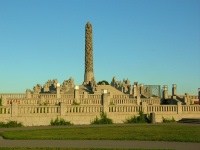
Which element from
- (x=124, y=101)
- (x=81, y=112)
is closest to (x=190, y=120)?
(x=81, y=112)

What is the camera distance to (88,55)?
268 ft

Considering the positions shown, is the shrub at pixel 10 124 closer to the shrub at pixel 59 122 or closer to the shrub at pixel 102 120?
the shrub at pixel 59 122

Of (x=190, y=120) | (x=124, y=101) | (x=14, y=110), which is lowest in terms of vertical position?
(x=190, y=120)

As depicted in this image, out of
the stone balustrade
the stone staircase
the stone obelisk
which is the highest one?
the stone obelisk

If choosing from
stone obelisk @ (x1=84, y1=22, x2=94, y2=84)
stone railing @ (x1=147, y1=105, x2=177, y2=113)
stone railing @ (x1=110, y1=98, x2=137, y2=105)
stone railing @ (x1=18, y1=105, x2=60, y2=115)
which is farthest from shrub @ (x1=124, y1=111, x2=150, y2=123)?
stone obelisk @ (x1=84, y1=22, x2=94, y2=84)

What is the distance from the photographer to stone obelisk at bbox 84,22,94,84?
259 ft

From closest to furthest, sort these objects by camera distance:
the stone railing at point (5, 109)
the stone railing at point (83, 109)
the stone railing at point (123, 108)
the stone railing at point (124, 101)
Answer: the stone railing at point (5, 109)
the stone railing at point (83, 109)
the stone railing at point (123, 108)
the stone railing at point (124, 101)

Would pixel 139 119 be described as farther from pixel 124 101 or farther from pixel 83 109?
pixel 124 101

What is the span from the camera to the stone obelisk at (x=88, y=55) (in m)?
78.8

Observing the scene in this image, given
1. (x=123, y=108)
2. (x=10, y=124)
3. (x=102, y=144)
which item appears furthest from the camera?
(x=123, y=108)

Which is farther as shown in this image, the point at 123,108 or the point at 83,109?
the point at 123,108

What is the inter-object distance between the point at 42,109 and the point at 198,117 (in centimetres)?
1298

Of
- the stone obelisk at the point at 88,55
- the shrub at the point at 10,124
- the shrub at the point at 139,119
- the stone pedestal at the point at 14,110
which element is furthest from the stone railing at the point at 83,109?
the stone obelisk at the point at 88,55

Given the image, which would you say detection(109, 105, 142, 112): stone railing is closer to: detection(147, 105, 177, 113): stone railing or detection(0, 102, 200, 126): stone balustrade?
detection(0, 102, 200, 126): stone balustrade
